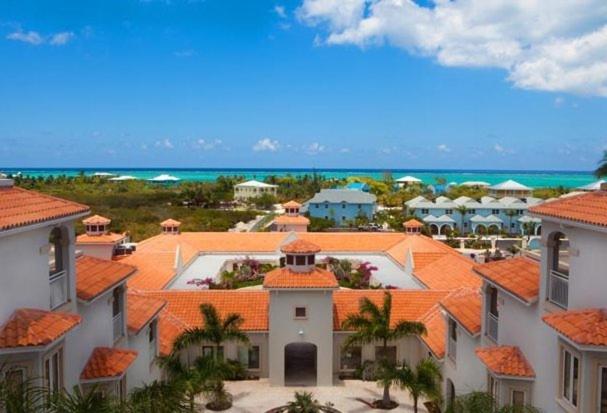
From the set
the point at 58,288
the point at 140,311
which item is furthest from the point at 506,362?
the point at 140,311

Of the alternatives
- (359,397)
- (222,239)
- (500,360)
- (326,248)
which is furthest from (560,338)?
(222,239)

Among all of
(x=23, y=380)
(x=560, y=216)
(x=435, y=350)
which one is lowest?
(x=435, y=350)

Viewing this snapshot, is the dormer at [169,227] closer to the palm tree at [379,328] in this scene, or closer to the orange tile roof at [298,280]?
the orange tile roof at [298,280]

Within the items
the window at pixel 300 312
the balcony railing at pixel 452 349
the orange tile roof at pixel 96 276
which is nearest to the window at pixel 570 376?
the balcony railing at pixel 452 349

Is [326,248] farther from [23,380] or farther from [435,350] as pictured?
[23,380]

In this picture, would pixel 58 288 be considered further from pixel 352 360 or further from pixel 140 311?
pixel 352 360

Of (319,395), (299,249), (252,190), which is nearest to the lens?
(319,395)
